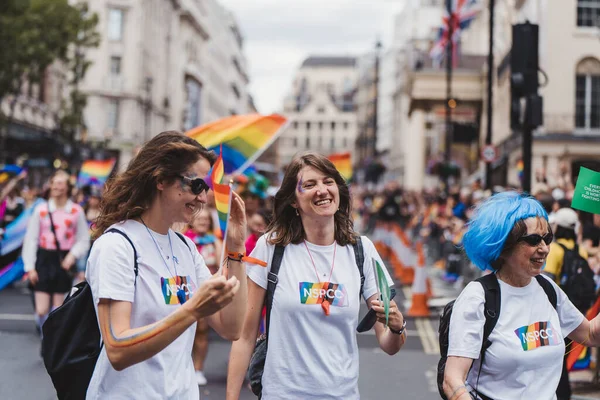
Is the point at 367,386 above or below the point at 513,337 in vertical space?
below

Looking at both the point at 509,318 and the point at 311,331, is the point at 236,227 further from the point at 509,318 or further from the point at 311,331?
the point at 509,318

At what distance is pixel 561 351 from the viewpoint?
12.2 ft

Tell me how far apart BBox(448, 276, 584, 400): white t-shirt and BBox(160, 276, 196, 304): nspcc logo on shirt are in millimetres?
1055

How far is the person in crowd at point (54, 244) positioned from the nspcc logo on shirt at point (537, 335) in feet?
21.4

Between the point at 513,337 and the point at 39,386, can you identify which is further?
the point at 39,386

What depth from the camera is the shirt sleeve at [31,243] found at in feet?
30.8

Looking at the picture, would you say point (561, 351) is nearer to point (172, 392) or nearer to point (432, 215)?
point (172, 392)

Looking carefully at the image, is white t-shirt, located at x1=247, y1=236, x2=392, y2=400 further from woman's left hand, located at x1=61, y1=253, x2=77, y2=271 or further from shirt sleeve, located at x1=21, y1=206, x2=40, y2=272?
shirt sleeve, located at x1=21, y1=206, x2=40, y2=272

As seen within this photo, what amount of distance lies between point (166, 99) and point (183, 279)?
71.1 metres

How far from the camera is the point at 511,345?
→ 359 cm

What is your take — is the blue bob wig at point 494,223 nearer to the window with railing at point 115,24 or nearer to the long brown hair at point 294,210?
the long brown hair at point 294,210

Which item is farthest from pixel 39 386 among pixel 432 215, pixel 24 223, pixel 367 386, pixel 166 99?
pixel 166 99

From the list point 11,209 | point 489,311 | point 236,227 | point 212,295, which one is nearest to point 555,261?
point 489,311

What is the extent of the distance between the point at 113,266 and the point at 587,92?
102 feet
